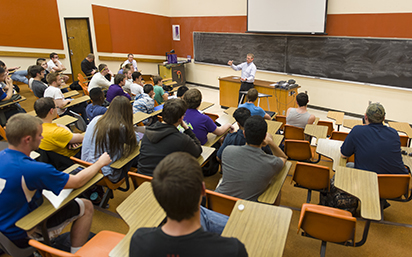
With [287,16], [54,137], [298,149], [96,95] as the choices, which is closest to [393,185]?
[298,149]

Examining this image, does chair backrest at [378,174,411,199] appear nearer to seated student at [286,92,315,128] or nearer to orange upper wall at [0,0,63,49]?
seated student at [286,92,315,128]

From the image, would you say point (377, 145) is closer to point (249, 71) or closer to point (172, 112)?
point (172, 112)

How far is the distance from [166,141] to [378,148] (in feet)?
6.75

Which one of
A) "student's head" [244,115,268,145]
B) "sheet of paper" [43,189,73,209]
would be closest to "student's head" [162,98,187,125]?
"student's head" [244,115,268,145]

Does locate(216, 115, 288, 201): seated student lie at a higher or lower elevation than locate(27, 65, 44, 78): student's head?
lower

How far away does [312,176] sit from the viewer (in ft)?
8.84

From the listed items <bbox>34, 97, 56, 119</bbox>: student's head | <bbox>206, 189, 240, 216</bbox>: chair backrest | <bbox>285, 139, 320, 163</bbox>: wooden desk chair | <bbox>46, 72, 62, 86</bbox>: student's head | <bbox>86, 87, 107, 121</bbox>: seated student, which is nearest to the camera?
<bbox>206, 189, 240, 216</bbox>: chair backrest

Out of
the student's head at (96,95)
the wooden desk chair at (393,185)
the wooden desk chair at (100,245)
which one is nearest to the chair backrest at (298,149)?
the wooden desk chair at (393,185)

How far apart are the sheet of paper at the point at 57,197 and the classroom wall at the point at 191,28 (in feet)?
21.9

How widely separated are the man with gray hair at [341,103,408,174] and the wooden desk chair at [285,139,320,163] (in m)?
0.69

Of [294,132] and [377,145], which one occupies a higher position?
[377,145]

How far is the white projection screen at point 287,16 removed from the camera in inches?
257

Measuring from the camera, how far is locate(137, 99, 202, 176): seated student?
2.36 metres

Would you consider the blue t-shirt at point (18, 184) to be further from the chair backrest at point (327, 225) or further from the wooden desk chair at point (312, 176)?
the wooden desk chair at point (312, 176)
